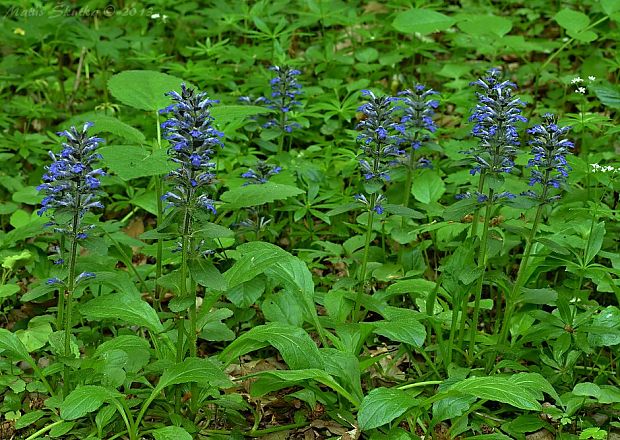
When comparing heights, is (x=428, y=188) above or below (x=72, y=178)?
below

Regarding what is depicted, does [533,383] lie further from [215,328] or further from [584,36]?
[584,36]

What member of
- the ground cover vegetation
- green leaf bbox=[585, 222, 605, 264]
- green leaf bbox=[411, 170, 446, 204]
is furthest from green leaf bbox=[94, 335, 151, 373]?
green leaf bbox=[585, 222, 605, 264]

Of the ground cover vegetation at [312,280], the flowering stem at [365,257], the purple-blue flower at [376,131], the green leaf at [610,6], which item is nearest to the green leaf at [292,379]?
the ground cover vegetation at [312,280]

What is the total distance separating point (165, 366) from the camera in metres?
3.38

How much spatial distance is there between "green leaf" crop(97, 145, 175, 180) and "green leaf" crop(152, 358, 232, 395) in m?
0.87

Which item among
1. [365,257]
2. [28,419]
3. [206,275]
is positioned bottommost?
[28,419]

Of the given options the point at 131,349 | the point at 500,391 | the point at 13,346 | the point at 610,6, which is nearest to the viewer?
the point at 500,391

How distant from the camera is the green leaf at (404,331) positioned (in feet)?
11.5

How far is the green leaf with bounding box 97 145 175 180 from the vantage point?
3.47 meters

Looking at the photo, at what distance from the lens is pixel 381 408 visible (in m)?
3.14

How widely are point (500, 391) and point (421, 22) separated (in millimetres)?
3693

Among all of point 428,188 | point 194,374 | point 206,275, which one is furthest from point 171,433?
point 428,188

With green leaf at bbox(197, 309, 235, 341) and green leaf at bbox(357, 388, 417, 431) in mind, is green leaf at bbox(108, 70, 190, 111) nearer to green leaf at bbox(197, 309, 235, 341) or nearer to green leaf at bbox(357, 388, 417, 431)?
green leaf at bbox(197, 309, 235, 341)

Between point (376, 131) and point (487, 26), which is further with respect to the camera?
point (487, 26)
